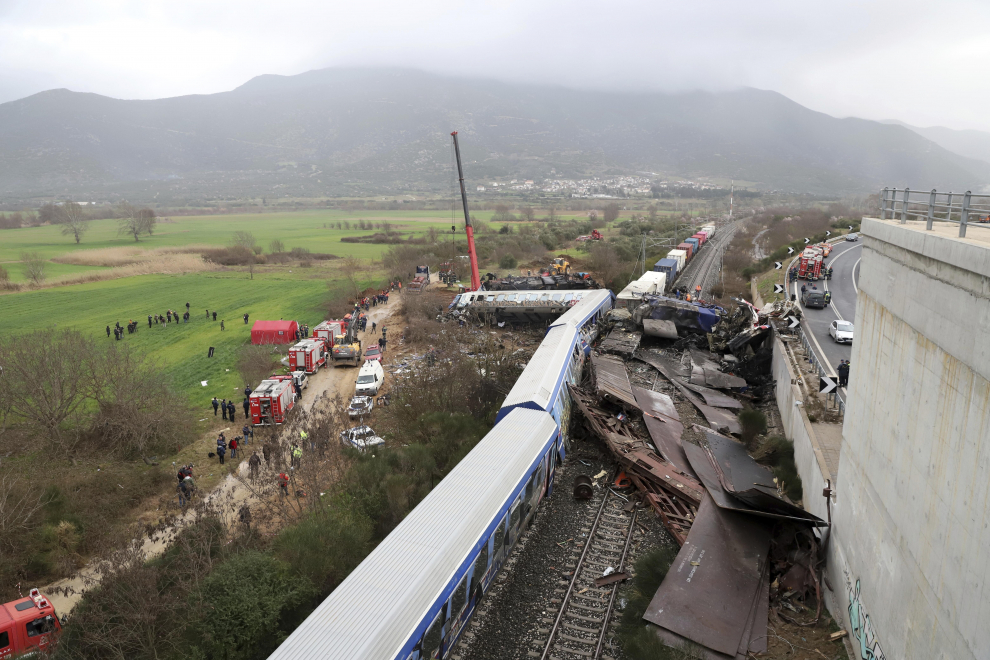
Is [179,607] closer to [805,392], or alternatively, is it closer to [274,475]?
[274,475]

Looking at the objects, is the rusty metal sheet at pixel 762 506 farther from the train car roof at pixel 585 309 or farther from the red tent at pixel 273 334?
the red tent at pixel 273 334

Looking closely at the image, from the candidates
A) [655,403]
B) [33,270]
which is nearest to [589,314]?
[655,403]

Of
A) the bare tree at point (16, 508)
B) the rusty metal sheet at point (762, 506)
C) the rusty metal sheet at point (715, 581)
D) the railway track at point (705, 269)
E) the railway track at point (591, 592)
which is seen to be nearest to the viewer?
the rusty metal sheet at point (715, 581)

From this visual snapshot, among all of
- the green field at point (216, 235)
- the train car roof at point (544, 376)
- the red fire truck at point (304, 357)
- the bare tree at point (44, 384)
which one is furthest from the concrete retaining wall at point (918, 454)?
the green field at point (216, 235)

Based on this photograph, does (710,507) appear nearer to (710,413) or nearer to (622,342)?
(710,413)

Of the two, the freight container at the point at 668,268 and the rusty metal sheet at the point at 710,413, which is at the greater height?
the freight container at the point at 668,268

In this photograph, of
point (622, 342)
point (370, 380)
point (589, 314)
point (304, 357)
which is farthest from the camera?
point (304, 357)

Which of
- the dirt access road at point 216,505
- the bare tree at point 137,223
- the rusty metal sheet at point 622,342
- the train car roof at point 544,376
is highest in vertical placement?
the bare tree at point 137,223
